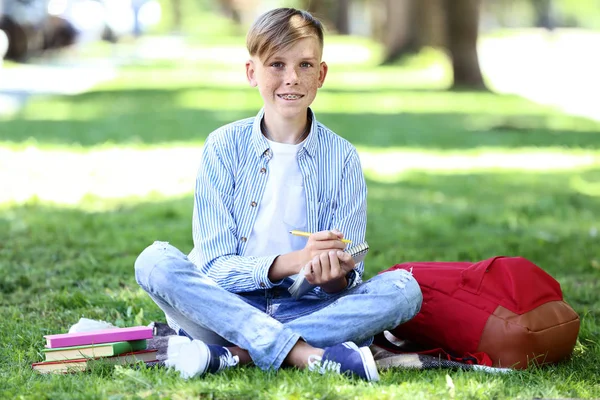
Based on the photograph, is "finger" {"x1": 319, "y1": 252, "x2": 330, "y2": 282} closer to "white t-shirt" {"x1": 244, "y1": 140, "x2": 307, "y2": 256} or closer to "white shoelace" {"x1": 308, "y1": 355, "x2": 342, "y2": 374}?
"white shoelace" {"x1": 308, "y1": 355, "x2": 342, "y2": 374}

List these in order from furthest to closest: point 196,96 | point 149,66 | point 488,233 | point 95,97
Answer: point 149,66, point 196,96, point 95,97, point 488,233

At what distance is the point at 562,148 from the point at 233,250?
28.9 feet

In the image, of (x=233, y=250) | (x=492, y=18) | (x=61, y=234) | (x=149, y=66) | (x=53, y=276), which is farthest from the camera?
(x=492, y=18)

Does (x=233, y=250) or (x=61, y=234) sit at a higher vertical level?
(x=233, y=250)

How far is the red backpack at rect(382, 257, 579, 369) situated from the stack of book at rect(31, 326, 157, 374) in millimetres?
1179

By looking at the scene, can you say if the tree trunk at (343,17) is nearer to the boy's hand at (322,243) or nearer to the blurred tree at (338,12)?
the blurred tree at (338,12)

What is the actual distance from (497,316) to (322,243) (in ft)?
2.63

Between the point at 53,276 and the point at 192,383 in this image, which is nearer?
the point at 192,383

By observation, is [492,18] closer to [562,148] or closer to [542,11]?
[542,11]

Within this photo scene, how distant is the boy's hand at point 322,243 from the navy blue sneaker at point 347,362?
0.36 metres

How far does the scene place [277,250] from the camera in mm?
4250

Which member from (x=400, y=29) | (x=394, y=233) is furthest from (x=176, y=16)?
(x=394, y=233)

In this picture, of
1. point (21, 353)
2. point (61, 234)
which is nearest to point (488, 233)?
point (61, 234)

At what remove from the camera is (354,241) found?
425 cm
